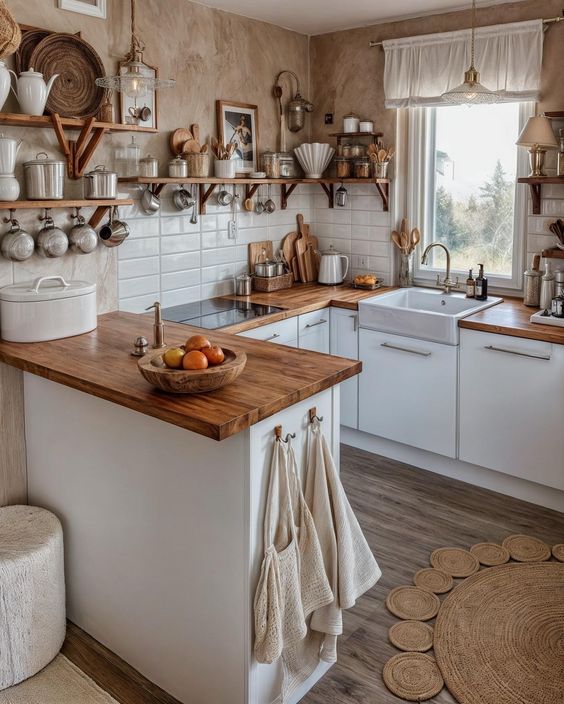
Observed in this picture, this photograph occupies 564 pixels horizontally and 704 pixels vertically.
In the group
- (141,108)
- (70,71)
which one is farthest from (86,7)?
(141,108)

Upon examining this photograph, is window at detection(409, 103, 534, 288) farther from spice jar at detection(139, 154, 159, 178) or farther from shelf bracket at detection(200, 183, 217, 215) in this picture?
spice jar at detection(139, 154, 159, 178)

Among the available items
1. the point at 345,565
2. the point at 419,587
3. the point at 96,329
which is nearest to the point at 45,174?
the point at 96,329

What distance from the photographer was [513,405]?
330 centimetres

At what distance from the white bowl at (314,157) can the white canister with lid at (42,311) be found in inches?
79.5

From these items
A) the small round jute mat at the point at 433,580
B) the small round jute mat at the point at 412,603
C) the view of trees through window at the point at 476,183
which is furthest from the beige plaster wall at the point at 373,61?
the small round jute mat at the point at 412,603

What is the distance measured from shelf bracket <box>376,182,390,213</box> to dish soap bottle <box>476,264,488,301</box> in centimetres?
72

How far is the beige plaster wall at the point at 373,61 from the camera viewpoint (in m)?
3.49

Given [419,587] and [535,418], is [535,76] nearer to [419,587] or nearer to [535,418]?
[535,418]

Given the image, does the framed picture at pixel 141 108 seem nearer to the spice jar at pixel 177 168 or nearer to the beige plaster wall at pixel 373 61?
the spice jar at pixel 177 168

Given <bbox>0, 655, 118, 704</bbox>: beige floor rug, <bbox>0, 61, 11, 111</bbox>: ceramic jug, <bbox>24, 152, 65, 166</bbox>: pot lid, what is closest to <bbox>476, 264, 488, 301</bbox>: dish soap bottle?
<bbox>24, 152, 65, 166</bbox>: pot lid

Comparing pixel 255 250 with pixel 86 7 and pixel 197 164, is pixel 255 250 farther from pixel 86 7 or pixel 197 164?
pixel 86 7

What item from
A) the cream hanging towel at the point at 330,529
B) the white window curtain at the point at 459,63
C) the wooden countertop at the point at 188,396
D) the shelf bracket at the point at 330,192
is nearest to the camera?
the wooden countertop at the point at 188,396

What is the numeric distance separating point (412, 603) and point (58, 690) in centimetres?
130

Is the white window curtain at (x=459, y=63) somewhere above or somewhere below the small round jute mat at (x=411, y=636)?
above
